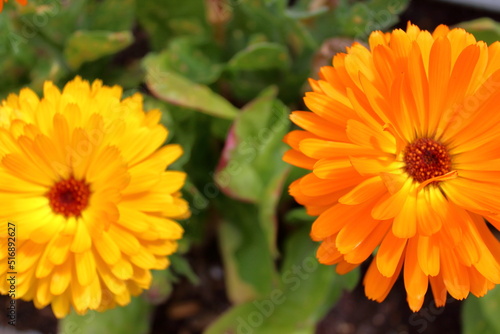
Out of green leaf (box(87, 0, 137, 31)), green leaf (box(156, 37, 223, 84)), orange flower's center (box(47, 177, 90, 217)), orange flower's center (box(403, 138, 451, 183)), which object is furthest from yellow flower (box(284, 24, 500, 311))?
green leaf (box(87, 0, 137, 31))

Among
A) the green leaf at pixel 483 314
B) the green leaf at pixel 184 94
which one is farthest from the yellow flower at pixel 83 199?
the green leaf at pixel 483 314

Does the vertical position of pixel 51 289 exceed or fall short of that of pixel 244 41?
it falls short

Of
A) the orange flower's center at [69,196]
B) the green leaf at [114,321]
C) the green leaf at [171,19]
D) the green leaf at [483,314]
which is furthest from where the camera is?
the green leaf at [171,19]

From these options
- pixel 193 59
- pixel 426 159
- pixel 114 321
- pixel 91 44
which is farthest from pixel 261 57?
pixel 114 321

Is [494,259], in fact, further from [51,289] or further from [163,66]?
[163,66]

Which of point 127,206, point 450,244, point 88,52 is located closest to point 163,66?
point 88,52

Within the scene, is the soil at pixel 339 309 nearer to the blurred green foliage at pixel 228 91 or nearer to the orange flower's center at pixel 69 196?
the blurred green foliage at pixel 228 91
